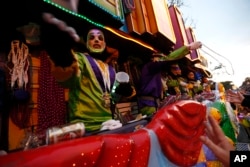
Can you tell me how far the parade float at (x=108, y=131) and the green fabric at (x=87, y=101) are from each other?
349 mm

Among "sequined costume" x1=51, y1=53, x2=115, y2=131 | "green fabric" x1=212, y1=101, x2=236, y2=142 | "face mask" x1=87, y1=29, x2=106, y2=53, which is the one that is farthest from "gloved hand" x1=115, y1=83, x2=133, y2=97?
"green fabric" x1=212, y1=101, x2=236, y2=142

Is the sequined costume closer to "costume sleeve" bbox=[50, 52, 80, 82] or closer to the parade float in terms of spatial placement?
"costume sleeve" bbox=[50, 52, 80, 82]

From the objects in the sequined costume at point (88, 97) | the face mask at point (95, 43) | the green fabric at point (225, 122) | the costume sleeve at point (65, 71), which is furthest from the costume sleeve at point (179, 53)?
the costume sleeve at point (65, 71)

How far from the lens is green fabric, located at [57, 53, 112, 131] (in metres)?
1.55

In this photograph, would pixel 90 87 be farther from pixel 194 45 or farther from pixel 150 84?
pixel 194 45

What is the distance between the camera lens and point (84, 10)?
7.48ft

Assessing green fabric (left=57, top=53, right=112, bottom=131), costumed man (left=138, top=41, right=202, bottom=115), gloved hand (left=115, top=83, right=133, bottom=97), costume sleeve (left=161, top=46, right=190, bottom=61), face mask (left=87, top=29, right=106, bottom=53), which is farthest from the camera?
costumed man (left=138, top=41, right=202, bottom=115)

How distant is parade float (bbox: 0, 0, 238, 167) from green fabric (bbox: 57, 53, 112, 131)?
1.15 ft

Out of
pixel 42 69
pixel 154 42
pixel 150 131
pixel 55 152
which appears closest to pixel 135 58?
pixel 154 42

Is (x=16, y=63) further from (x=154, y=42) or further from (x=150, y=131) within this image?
(x=154, y=42)

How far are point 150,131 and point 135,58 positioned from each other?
2.70 m

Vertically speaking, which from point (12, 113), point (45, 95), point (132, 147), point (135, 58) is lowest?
point (132, 147)

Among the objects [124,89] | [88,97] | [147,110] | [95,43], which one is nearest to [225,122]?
[124,89]

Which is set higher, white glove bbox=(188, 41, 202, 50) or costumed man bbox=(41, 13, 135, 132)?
white glove bbox=(188, 41, 202, 50)
